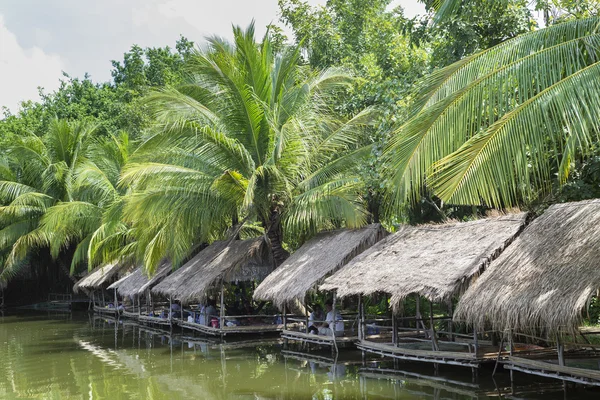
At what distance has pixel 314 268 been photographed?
13.1 m

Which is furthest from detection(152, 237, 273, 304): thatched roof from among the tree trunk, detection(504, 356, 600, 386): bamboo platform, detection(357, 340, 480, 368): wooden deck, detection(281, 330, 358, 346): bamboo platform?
detection(504, 356, 600, 386): bamboo platform

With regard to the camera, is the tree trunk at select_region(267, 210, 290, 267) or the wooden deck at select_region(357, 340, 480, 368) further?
the tree trunk at select_region(267, 210, 290, 267)

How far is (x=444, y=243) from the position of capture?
10.8 m

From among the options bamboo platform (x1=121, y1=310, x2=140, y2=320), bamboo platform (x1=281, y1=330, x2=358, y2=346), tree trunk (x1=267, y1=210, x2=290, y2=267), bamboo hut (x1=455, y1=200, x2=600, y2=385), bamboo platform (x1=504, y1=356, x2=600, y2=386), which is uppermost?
tree trunk (x1=267, y1=210, x2=290, y2=267)

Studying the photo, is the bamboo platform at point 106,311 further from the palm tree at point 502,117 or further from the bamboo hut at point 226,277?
the palm tree at point 502,117

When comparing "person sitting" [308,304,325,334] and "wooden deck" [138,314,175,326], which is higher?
"person sitting" [308,304,325,334]

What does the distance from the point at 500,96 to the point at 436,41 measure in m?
8.97

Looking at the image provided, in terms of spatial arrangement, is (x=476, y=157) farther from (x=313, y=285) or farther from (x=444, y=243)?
(x=313, y=285)

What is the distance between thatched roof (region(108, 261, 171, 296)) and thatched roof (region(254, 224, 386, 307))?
6428 millimetres

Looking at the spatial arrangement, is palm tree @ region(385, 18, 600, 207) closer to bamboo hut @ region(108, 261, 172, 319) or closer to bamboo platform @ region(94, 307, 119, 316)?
bamboo hut @ region(108, 261, 172, 319)

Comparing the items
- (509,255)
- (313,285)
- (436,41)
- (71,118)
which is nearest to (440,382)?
(509,255)

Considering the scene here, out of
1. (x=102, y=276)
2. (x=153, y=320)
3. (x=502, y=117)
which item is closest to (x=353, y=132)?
(x=153, y=320)

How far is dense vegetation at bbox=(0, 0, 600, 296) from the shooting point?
17.8 ft

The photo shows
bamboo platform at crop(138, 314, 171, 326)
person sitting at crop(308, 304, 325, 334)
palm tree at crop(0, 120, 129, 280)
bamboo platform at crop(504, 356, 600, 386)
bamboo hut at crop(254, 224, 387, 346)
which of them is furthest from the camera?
palm tree at crop(0, 120, 129, 280)
